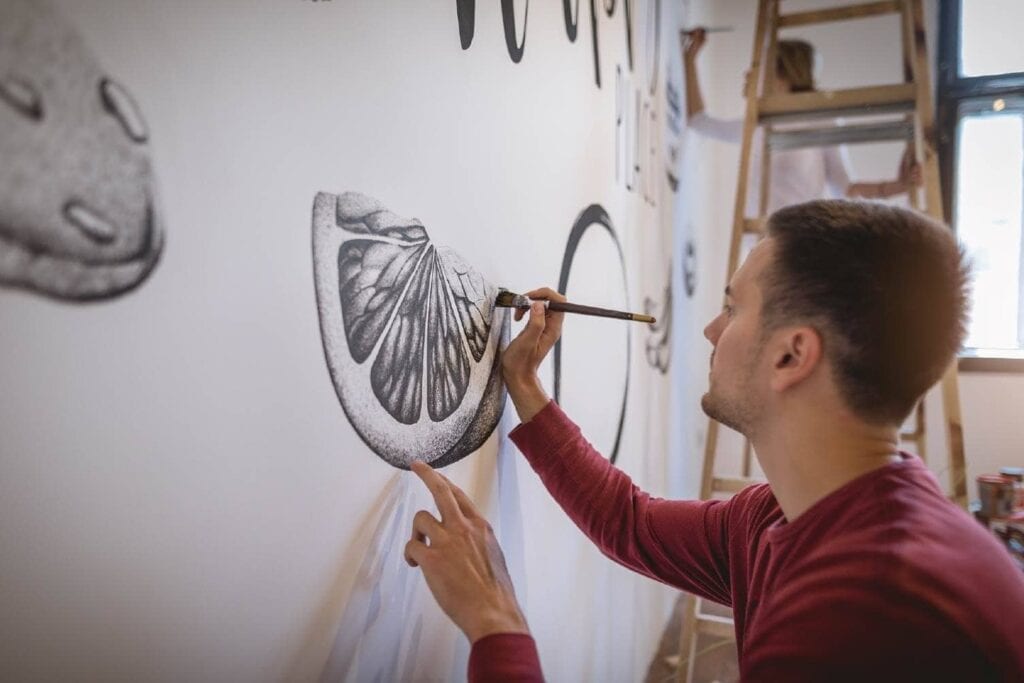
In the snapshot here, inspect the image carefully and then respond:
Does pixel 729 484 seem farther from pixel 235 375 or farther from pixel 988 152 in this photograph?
pixel 988 152

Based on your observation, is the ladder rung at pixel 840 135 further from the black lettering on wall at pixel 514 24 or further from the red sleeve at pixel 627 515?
the red sleeve at pixel 627 515

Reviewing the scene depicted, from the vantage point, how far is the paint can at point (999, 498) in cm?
226

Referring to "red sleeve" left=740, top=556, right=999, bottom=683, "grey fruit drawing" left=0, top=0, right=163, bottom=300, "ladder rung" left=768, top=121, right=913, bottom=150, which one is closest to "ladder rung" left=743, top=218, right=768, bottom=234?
"ladder rung" left=768, top=121, right=913, bottom=150

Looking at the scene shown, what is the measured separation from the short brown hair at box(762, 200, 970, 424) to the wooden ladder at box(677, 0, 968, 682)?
0.92m

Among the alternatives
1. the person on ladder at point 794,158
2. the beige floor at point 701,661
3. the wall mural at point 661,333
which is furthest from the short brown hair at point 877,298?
the person on ladder at point 794,158

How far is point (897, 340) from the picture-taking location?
2.44 feet

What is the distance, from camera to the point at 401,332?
0.70 metres

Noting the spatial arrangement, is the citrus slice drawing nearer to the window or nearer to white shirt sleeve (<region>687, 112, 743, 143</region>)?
white shirt sleeve (<region>687, 112, 743, 143</region>)

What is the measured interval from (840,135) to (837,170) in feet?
1.82

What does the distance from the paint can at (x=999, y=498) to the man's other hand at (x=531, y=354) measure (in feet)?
6.88

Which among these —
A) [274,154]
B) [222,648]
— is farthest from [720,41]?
[222,648]

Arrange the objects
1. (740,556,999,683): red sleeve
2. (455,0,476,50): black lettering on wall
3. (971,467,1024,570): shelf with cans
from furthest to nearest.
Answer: (971,467,1024,570): shelf with cans
(455,0,476,50): black lettering on wall
(740,556,999,683): red sleeve

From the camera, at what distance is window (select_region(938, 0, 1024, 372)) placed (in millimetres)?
2697

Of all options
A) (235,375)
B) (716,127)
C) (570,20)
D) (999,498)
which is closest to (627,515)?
(235,375)
